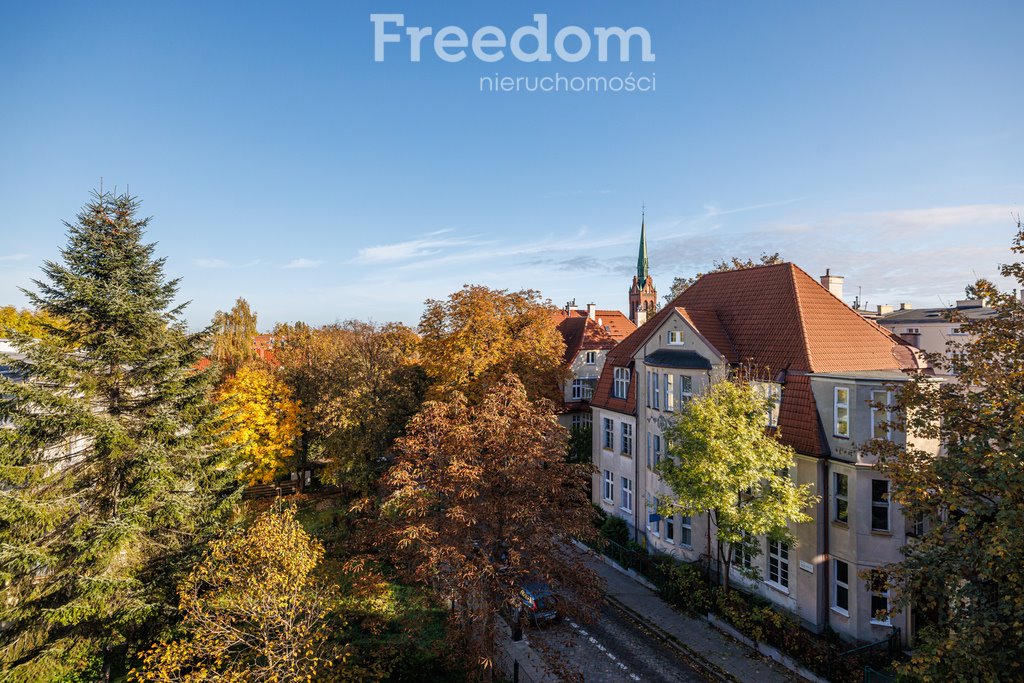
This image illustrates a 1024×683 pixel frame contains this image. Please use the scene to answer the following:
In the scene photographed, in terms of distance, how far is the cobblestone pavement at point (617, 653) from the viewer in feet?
58.9

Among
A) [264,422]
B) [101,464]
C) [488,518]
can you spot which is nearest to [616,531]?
[488,518]

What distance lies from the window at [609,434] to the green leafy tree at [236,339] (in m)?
31.4

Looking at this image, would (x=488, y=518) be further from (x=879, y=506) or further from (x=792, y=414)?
(x=879, y=506)

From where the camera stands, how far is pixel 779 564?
21.4 meters

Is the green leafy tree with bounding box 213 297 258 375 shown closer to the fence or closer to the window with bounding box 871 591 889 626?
the fence

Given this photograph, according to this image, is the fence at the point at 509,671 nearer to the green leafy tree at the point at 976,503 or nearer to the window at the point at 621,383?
the green leafy tree at the point at 976,503

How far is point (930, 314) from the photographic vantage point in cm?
5962

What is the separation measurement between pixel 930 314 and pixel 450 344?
57.8m

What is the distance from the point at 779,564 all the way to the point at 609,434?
1238 cm

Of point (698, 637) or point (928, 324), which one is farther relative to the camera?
point (928, 324)

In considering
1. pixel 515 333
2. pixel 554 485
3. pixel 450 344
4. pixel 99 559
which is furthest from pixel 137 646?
pixel 515 333

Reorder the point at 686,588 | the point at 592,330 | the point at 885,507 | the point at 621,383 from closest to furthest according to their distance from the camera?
the point at 885,507 < the point at 686,588 < the point at 621,383 < the point at 592,330

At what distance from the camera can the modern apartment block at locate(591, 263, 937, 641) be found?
1869 cm

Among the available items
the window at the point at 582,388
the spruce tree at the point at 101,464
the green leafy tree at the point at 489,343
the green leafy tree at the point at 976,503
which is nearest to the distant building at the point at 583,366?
the window at the point at 582,388
